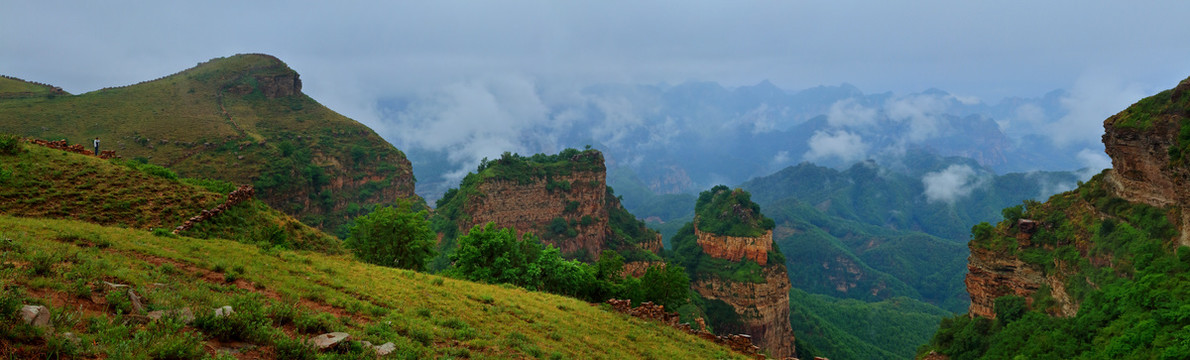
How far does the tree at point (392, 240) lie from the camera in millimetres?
31141

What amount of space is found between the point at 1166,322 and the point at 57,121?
107 metres

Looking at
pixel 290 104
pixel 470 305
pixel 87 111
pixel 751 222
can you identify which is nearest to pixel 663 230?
pixel 751 222

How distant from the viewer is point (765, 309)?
76625 millimetres

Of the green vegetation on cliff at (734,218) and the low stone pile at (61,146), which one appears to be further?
the green vegetation on cliff at (734,218)

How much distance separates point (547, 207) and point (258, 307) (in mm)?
75679

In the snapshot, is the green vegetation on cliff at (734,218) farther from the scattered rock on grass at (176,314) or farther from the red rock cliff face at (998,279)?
the scattered rock on grass at (176,314)

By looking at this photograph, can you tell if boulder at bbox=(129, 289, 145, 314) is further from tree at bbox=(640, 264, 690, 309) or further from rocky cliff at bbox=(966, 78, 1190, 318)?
rocky cliff at bbox=(966, 78, 1190, 318)

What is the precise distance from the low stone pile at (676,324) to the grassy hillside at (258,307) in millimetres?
2128

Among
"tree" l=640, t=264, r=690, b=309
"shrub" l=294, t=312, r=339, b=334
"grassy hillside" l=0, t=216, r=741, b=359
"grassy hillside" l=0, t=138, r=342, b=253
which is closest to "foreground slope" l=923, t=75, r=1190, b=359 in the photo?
"grassy hillside" l=0, t=216, r=741, b=359

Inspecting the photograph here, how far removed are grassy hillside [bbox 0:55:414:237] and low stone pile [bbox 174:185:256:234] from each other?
36932 millimetres

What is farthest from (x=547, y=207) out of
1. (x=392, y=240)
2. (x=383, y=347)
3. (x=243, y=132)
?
(x=383, y=347)

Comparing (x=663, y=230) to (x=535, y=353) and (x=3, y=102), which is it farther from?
(x=535, y=353)

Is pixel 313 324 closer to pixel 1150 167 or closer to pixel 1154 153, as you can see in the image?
pixel 1154 153

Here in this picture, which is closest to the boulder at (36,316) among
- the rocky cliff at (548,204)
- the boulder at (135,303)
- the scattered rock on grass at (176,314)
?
the scattered rock on grass at (176,314)
